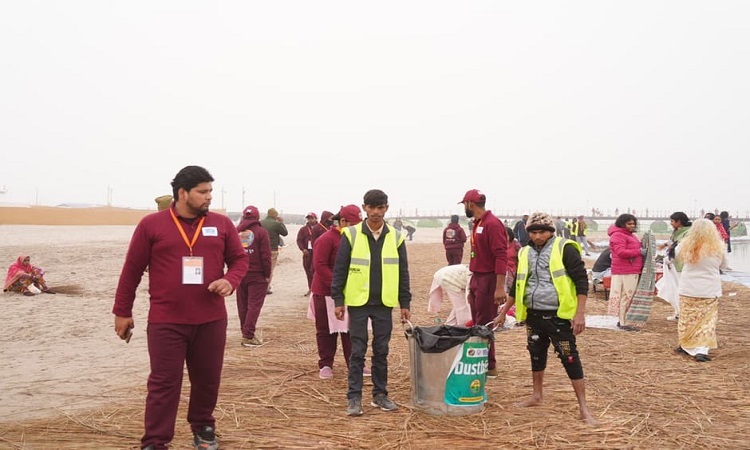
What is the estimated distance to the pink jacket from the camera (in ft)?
32.2

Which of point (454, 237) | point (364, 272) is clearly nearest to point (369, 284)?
point (364, 272)

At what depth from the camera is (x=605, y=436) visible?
4785 mm

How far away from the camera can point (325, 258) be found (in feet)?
22.2

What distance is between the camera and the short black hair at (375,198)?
551cm

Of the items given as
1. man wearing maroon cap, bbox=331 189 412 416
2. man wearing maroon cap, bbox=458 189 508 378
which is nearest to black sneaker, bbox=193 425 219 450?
man wearing maroon cap, bbox=331 189 412 416

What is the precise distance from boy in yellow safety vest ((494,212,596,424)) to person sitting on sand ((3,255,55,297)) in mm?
11856

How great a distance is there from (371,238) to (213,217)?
1577 millimetres

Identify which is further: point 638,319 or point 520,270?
point 638,319

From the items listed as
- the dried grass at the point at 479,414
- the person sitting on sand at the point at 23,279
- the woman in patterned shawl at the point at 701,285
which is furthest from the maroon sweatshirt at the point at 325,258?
the person sitting on sand at the point at 23,279

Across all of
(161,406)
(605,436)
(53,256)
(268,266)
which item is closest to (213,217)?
(161,406)

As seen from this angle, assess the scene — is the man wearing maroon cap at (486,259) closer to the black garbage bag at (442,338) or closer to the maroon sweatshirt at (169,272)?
the black garbage bag at (442,338)

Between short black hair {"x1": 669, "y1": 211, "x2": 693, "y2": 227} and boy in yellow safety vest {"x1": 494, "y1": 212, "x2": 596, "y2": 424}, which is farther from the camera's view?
short black hair {"x1": 669, "y1": 211, "x2": 693, "y2": 227}

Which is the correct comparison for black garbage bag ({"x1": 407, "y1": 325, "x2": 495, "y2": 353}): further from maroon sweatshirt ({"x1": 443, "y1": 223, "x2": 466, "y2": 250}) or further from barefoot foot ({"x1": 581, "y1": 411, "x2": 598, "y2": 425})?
maroon sweatshirt ({"x1": 443, "y1": 223, "x2": 466, "y2": 250})

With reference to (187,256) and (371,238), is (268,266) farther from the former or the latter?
(187,256)
